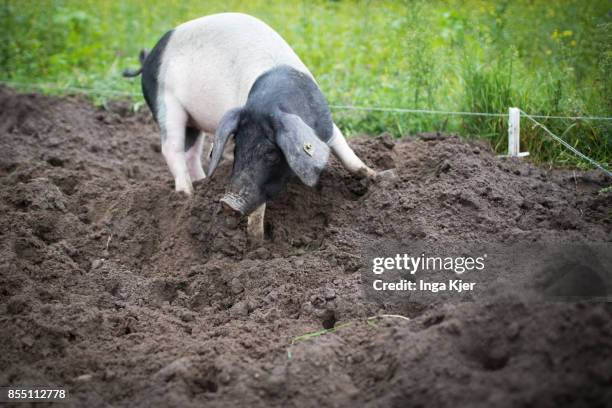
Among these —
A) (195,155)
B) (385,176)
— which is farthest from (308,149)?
(195,155)

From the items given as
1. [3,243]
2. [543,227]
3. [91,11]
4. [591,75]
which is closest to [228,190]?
[3,243]

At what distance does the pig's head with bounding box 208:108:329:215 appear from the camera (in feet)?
12.8

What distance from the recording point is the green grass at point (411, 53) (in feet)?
17.5

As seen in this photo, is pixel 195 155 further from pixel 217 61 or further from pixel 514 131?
pixel 514 131

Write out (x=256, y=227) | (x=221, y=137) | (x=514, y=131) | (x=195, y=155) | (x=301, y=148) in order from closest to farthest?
(x=301, y=148), (x=221, y=137), (x=256, y=227), (x=514, y=131), (x=195, y=155)

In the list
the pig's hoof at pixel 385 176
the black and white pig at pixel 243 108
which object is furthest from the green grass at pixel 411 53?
the black and white pig at pixel 243 108

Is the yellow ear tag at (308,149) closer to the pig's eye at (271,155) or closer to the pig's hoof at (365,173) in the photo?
the pig's eye at (271,155)

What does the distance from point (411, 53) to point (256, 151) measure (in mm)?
2316

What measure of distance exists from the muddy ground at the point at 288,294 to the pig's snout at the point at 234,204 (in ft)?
0.95

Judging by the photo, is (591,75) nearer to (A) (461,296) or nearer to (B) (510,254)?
(B) (510,254)

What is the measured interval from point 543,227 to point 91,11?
26.2ft

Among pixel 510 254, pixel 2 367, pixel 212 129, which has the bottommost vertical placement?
pixel 2 367

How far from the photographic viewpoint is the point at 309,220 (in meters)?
4.41

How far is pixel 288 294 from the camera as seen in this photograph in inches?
142
